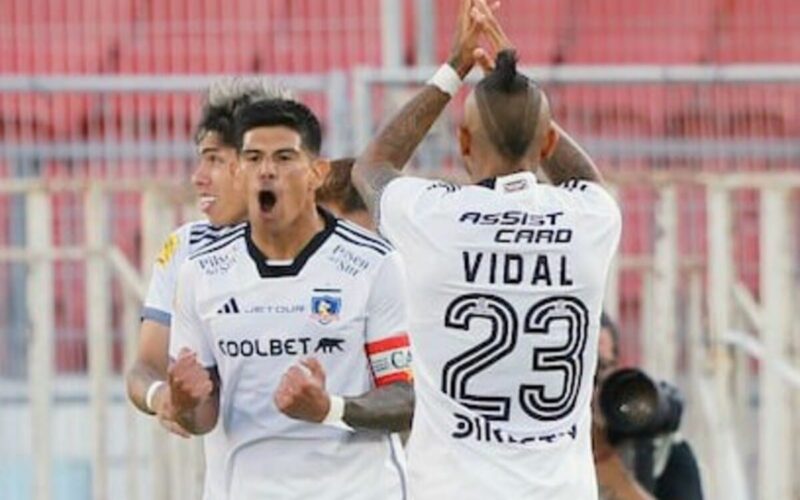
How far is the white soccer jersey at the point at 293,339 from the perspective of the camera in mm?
6734

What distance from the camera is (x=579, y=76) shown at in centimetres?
1141

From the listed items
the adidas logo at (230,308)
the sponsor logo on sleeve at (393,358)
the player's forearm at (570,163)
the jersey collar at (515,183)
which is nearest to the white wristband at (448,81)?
the player's forearm at (570,163)

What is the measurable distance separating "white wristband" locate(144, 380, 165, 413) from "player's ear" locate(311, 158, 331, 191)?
1.99 ft

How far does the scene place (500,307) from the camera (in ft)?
20.5

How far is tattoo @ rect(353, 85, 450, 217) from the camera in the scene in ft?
21.6

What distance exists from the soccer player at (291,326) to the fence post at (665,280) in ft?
13.9

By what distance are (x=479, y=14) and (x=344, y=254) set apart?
2.20 ft

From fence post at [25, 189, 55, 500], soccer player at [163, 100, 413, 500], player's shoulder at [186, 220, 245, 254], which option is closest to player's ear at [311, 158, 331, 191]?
soccer player at [163, 100, 413, 500]

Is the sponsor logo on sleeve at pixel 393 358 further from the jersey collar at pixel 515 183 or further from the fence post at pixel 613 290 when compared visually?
the fence post at pixel 613 290

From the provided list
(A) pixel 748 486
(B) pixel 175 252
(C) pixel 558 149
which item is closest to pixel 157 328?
(B) pixel 175 252

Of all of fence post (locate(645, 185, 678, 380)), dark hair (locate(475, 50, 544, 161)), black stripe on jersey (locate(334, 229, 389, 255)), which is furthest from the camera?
fence post (locate(645, 185, 678, 380))

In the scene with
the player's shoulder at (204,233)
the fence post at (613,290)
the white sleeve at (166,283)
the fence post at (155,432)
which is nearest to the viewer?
the player's shoulder at (204,233)

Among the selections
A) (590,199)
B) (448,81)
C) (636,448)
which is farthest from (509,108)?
(636,448)

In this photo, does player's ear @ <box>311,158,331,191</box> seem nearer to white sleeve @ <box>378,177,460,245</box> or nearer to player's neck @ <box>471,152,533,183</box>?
white sleeve @ <box>378,177,460,245</box>
